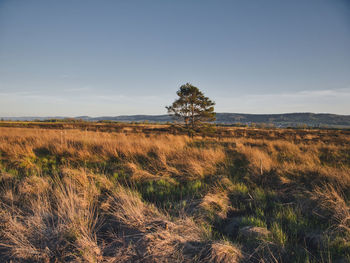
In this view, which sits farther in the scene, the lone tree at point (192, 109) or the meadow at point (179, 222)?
the lone tree at point (192, 109)

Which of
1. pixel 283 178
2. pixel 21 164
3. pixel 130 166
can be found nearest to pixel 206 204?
pixel 283 178

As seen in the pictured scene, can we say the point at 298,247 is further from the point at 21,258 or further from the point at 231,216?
the point at 21,258

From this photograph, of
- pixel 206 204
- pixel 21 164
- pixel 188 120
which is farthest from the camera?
pixel 188 120

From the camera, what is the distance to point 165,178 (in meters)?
4.22

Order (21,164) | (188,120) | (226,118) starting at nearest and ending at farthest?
(21,164)
(188,120)
(226,118)

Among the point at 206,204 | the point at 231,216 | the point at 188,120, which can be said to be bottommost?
the point at 231,216

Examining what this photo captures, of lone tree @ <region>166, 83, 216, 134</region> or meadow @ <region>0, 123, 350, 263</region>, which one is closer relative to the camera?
meadow @ <region>0, 123, 350, 263</region>

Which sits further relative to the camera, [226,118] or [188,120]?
[226,118]

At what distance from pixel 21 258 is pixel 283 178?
478cm

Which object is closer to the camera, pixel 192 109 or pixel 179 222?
pixel 179 222

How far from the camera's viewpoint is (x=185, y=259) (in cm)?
167

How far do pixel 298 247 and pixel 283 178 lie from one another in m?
2.36

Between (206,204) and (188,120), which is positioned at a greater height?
(188,120)

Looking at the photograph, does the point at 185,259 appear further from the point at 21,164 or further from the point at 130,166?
the point at 21,164
